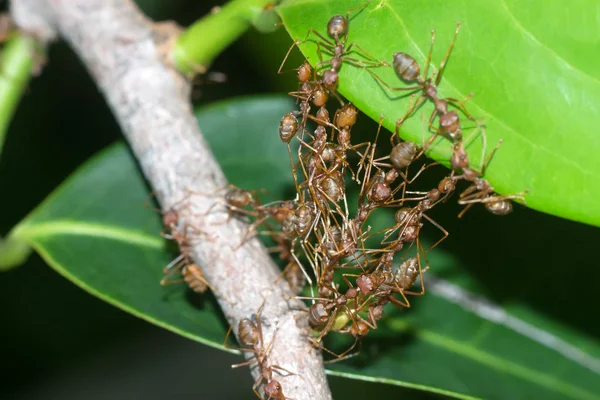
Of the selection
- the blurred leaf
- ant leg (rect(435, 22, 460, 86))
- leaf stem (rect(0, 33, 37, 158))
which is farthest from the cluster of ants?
leaf stem (rect(0, 33, 37, 158))

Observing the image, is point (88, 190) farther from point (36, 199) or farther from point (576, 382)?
point (576, 382)

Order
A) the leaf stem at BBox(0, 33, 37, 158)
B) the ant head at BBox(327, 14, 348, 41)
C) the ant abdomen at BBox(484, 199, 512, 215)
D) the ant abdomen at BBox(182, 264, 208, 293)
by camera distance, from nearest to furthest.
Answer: the ant head at BBox(327, 14, 348, 41) < the ant abdomen at BBox(484, 199, 512, 215) < the ant abdomen at BBox(182, 264, 208, 293) < the leaf stem at BBox(0, 33, 37, 158)

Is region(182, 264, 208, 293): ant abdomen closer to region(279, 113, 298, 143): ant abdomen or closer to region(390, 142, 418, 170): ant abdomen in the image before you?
region(279, 113, 298, 143): ant abdomen

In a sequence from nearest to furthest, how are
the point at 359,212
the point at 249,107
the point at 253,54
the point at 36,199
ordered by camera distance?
the point at 359,212 → the point at 249,107 → the point at 253,54 → the point at 36,199

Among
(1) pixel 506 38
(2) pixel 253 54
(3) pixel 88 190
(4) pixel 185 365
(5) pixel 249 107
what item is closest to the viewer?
(1) pixel 506 38

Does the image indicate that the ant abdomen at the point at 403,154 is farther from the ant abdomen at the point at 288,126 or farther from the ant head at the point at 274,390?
the ant head at the point at 274,390

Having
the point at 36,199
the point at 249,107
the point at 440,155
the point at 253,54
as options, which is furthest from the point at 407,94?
the point at 36,199
